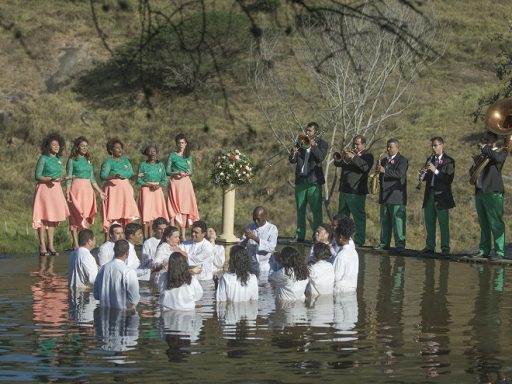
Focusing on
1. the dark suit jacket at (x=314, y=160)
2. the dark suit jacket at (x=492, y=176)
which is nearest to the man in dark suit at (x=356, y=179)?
the dark suit jacket at (x=314, y=160)

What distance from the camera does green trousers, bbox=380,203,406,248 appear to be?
19875mm

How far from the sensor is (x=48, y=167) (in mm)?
19281

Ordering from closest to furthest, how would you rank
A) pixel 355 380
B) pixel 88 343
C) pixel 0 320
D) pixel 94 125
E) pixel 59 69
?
1. pixel 355 380
2. pixel 88 343
3. pixel 0 320
4. pixel 94 125
5. pixel 59 69

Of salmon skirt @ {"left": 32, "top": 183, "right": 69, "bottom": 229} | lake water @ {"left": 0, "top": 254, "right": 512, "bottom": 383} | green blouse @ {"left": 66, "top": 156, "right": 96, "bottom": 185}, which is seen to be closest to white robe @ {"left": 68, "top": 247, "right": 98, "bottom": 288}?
lake water @ {"left": 0, "top": 254, "right": 512, "bottom": 383}

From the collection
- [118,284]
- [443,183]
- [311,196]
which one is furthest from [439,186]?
[118,284]

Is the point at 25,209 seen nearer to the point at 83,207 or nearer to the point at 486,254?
the point at 83,207

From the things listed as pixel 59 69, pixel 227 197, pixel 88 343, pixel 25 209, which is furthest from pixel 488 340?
pixel 59 69

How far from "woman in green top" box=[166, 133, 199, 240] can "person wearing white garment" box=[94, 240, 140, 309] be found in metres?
7.00

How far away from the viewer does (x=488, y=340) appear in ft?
39.2

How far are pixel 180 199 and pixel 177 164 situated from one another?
644 millimetres

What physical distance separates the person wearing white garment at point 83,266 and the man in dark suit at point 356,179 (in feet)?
18.9

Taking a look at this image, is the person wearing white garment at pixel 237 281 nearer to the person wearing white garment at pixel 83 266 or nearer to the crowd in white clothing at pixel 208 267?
the crowd in white clothing at pixel 208 267

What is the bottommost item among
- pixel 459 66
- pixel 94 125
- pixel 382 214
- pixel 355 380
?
pixel 355 380

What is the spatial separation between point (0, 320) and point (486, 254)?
817 centimetres
